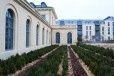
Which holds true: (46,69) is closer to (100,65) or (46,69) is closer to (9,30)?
(100,65)

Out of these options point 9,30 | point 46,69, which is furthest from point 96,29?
point 46,69

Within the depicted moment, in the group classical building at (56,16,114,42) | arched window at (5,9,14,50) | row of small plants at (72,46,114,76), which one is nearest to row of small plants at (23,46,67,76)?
row of small plants at (72,46,114,76)

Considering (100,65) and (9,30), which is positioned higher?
(9,30)

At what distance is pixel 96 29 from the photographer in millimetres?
94750

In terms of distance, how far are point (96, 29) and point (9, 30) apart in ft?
268

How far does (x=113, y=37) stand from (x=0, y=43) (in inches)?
3267

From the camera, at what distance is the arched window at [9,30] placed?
15.2m

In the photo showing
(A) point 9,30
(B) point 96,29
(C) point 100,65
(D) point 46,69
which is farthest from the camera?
(B) point 96,29

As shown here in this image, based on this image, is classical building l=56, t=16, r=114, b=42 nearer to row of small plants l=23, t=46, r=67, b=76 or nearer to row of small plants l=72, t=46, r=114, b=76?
row of small plants l=72, t=46, r=114, b=76

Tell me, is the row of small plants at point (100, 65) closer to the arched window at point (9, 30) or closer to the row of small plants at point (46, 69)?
the row of small plants at point (46, 69)

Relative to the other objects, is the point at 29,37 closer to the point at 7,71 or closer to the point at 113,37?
the point at 7,71

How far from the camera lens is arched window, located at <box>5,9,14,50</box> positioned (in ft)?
49.8

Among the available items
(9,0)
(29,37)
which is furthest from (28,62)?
(29,37)

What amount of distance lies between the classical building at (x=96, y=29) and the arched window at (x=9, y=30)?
246 ft
